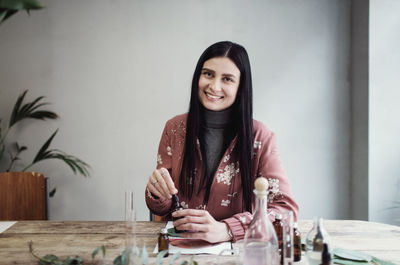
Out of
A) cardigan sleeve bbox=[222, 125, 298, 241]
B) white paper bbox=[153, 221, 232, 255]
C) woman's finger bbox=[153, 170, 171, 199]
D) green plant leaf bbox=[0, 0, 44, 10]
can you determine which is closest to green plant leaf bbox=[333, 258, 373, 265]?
cardigan sleeve bbox=[222, 125, 298, 241]

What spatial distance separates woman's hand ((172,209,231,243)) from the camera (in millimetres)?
1318

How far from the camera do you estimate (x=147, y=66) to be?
308 centimetres

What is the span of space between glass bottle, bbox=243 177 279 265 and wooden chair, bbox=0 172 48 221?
5.21 feet

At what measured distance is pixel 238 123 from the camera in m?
1.75

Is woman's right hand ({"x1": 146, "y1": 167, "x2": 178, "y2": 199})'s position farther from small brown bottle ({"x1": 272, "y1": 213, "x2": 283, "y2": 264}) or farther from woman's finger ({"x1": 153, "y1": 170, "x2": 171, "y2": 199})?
small brown bottle ({"x1": 272, "y1": 213, "x2": 283, "y2": 264})

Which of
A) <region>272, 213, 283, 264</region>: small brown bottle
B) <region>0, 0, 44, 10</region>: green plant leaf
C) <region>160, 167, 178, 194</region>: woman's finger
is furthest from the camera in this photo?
<region>160, 167, 178, 194</region>: woman's finger

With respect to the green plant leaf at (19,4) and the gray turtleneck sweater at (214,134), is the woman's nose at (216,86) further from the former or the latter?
the green plant leaf at (19,4)

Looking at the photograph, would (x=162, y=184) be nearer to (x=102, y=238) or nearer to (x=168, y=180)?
(x=168, y=180)

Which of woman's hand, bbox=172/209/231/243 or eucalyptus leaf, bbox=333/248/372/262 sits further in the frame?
woman's hand, bbox=172/209/231/243

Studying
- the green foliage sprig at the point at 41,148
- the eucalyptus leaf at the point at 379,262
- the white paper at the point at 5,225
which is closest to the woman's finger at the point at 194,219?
the eucalyptus leaf at the point at 379,262

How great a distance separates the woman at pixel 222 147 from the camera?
5.57ft

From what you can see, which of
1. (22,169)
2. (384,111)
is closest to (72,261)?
(22,169)

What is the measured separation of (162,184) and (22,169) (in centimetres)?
217

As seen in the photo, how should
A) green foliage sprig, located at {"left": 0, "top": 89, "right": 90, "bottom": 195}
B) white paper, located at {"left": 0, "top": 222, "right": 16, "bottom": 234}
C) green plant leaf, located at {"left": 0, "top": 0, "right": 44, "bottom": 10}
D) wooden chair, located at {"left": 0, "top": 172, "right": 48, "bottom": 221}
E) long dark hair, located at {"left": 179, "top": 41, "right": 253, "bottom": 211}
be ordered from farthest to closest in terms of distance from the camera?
green foliage sprig, located at {"left": 0, "top": 89, "right": 90, "bottom": 195} → wooden chair, located at {"left": 0, "top": 172, "right": 48, "bottom": 221} → long dark hair, located at {"left": 179, "top": 41, "right": 253, "bottom": 211} → white paper, located at {"left": 0, "top": 222, "right": 16, "bottom": 234} → green plant leaf, located at {"left": 0, "top": 0, "right": 44, "bottom": 10}
